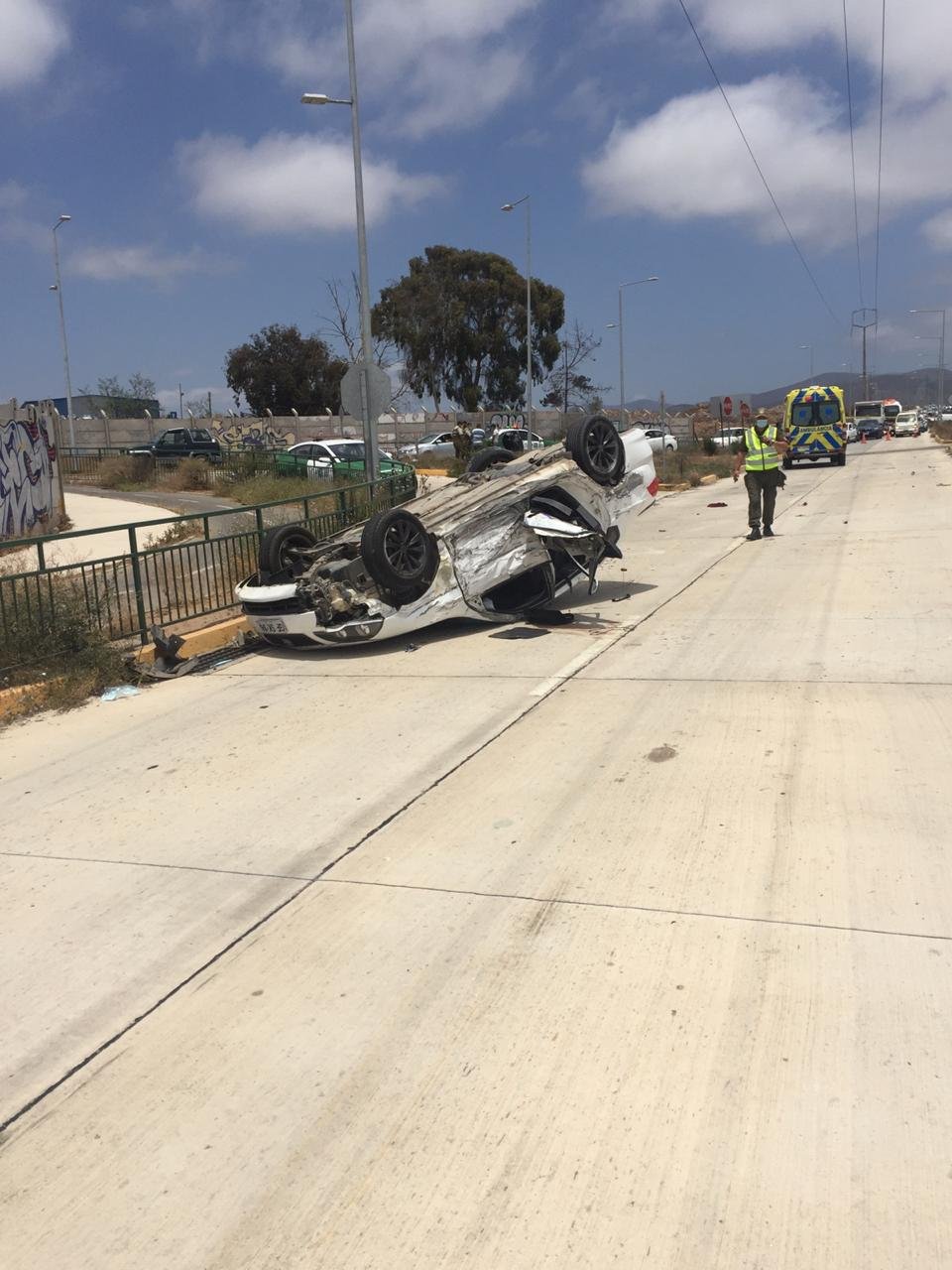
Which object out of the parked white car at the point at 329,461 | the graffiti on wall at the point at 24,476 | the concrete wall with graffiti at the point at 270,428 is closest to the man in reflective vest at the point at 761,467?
the parked white car at the point at 329,461

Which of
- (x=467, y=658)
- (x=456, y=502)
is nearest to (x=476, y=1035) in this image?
(x=467, y=658)

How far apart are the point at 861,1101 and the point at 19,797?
5.12 metres

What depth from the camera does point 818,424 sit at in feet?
112

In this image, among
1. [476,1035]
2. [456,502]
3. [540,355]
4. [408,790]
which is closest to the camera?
[476,1035]

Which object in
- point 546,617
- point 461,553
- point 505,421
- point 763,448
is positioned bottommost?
point 546,617

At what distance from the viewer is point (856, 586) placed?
11414mm

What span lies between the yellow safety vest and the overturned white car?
4.21 meters

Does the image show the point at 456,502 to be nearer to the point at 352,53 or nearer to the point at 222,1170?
the point at 222,1170

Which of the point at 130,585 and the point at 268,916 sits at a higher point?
the point at 130,585

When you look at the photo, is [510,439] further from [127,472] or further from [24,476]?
[24,476]

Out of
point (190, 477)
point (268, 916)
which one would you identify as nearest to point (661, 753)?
point (268, 916)

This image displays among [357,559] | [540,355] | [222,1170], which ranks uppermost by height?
[540,355]

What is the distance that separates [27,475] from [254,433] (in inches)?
1115

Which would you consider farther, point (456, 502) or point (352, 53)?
point (352, 53)
